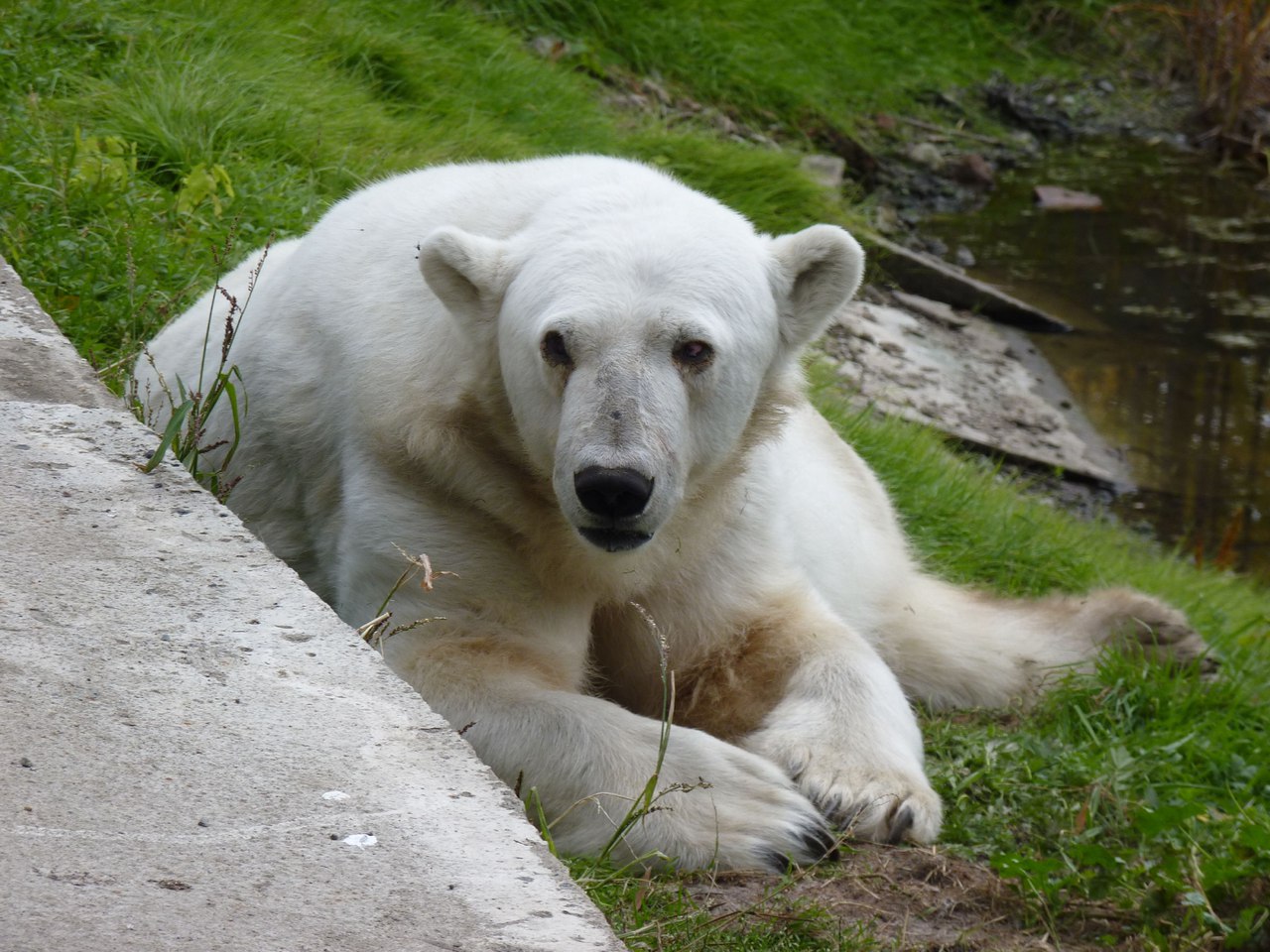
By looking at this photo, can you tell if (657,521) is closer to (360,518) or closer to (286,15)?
(360,518)

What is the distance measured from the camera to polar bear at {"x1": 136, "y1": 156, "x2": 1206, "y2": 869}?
3.03 meters

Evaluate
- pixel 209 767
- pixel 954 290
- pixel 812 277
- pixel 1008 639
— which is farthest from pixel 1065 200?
pixel 209 767

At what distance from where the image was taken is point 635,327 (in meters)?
3.04

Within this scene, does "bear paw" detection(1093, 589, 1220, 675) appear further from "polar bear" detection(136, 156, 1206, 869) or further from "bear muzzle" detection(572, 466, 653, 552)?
"bear muzzle" detection(572, 466, 653, 552)

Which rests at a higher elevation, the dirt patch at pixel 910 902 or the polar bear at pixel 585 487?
the polar bear at pixel 585 487

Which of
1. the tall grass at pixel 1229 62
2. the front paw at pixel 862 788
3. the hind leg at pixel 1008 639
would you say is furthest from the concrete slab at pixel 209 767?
the tall grass at pixel 1229 62

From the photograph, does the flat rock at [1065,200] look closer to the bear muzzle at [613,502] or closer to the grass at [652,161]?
the grass at [652,161]

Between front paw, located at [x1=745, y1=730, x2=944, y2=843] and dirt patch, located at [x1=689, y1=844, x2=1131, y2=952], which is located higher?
front paw, located at [x1=745, y1=730, x2=944, y2=843]

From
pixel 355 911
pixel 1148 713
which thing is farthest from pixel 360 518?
pixel 1148 713

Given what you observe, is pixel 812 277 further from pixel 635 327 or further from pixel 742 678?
pixel 742 678

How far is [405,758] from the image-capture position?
79.0 inches

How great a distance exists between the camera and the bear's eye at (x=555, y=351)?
10.00ft

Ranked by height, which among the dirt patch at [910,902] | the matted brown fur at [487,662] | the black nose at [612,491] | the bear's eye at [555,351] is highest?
the bear's eye at [555,351]

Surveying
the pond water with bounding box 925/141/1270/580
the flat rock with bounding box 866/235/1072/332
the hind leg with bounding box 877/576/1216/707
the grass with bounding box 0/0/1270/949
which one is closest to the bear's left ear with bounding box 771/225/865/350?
the grass with bounding box 0/0/1270/949
